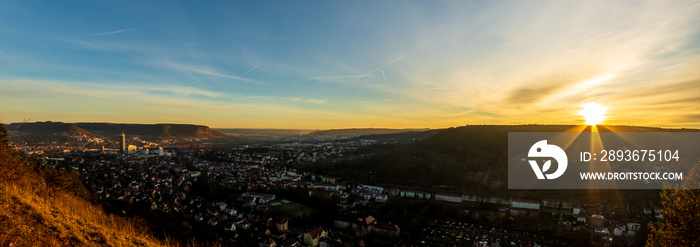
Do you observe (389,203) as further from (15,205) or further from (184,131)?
(184,131)

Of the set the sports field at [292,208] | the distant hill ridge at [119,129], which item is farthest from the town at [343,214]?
the distant hill ridge at [119,129]

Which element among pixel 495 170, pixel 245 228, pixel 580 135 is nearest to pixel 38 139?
pixel 245 228

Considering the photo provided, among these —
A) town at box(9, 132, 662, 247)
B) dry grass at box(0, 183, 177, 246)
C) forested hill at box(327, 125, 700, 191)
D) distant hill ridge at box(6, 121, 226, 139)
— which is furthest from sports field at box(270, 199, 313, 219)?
distant hill ridge at box(6, 121, 226, 139)

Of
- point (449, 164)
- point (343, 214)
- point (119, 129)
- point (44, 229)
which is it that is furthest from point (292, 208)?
point (119, 129)

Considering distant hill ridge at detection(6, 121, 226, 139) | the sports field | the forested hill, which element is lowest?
the sports field

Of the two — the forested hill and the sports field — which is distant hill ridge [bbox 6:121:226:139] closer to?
the forested hill
